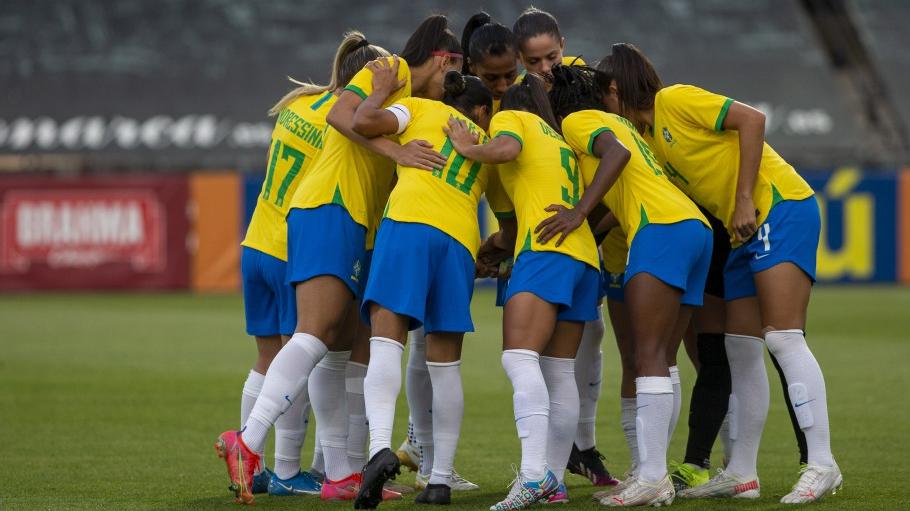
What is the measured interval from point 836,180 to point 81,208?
11.3 meters

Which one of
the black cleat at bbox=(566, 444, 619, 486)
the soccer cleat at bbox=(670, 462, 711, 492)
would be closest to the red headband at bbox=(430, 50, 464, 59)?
the black cleat at bbox=(566, 444, 619, 486)

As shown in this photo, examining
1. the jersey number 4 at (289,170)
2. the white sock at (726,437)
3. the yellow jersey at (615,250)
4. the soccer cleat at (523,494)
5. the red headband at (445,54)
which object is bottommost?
the soccer cleat at (523,494)

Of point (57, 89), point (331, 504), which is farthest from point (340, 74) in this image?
point (57, 89)

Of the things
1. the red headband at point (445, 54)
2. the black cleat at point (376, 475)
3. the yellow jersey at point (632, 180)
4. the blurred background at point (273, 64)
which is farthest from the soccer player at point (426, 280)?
the blurred background at point (273, 64)

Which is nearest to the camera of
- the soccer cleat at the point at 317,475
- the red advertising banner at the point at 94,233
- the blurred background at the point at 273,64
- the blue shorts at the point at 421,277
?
the blue shorts at the point at 421,277

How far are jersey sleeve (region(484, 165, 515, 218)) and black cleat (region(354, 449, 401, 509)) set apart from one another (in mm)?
1313

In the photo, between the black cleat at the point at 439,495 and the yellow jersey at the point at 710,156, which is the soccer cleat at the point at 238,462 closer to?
the black cleat at the point at 439,495

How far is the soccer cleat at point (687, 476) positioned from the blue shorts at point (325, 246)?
5.36 ft

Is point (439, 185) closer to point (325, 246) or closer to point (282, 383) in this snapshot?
point (325, 246)

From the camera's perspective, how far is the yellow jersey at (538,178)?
5438mm

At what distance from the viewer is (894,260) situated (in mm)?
19672

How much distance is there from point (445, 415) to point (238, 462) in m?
0.87

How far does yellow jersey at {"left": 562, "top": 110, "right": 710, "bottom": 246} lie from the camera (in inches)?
215

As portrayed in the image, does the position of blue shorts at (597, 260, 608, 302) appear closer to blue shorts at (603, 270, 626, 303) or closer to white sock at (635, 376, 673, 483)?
blue shorts at (603, 270, 626, 303)
